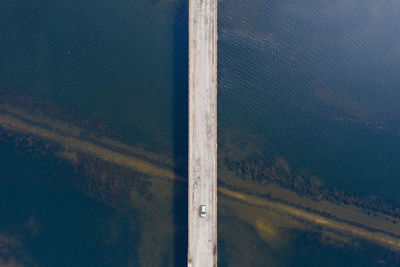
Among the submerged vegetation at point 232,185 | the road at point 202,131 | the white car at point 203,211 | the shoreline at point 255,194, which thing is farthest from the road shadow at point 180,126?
the white car at point 203,211

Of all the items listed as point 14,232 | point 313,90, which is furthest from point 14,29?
point 313,90

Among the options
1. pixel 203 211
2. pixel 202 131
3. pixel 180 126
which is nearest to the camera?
pixel 203 211

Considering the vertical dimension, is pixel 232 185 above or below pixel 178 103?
below

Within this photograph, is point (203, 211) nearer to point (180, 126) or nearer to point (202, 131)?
point (202, 131)

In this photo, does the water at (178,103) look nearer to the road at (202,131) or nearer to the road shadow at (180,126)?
the road shadow at (180,126)

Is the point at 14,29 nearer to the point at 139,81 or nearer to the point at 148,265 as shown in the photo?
the point at 139,81

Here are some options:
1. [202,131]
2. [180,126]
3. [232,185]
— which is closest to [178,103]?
[180,126]

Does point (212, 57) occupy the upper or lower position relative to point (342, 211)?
upper
